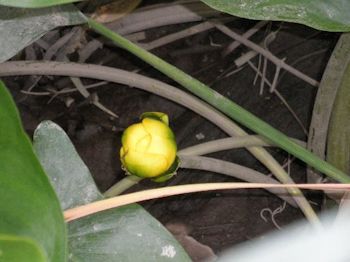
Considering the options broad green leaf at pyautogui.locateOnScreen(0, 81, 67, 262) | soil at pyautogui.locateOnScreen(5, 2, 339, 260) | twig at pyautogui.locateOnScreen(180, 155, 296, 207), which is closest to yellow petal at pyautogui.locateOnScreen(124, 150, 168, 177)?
broad green leaf at pyautogui.locateOnScreen(0, 81, 67, 262)

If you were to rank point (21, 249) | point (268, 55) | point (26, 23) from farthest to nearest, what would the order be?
point (268, 55) < point (26, 23) < point (21, 249)

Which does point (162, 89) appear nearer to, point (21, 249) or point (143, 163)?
point (143, 163)

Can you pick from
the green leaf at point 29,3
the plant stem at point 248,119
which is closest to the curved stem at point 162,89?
the plant stem at point 248,119

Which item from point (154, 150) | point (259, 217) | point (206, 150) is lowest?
point (259, 217)

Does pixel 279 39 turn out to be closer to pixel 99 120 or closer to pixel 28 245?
pixel 99 120

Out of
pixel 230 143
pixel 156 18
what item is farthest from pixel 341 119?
pixel 156 18

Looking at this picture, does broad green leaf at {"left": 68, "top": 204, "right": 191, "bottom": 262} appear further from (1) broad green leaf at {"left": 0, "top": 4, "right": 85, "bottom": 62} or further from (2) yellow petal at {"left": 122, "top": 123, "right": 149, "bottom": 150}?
(1) broad green leaf at {"left": 0, "top": 4, "right": 85, "bottom": 62}

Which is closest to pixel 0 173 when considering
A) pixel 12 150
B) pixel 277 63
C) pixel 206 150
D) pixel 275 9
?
pixel 12 150
